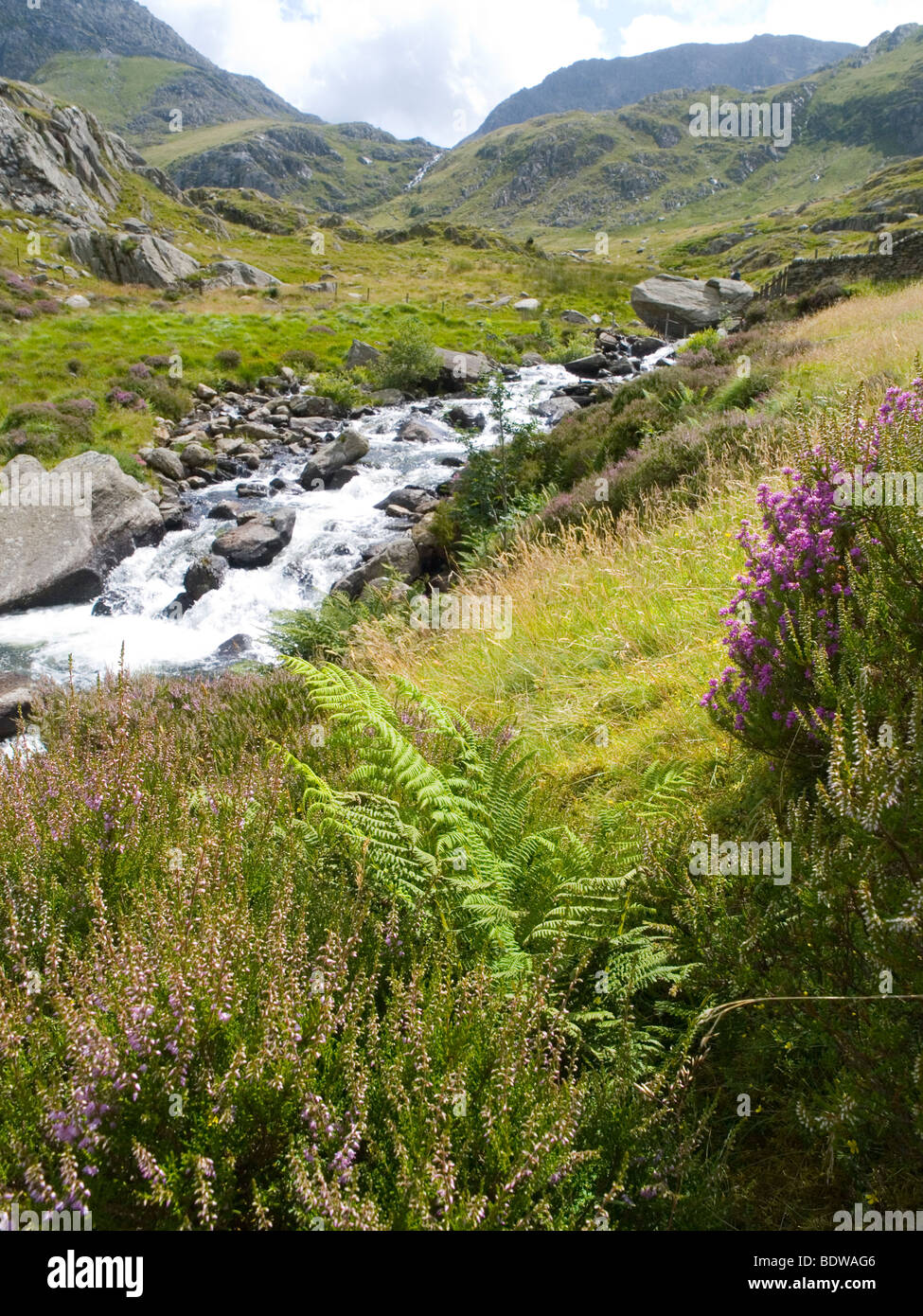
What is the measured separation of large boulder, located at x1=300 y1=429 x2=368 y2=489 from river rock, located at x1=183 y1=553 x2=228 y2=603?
4.88m

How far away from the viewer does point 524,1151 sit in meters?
1.64

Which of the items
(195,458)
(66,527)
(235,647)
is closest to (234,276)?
(195,458)

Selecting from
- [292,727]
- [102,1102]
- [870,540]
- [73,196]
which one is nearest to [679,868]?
[870,540]

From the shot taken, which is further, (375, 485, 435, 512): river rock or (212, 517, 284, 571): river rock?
(375, 485, 435, 512): river rock

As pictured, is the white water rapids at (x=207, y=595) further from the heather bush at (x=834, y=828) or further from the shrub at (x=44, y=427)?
the heather bush at (x=834, y=828)

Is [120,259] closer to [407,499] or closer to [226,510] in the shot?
[226,510]

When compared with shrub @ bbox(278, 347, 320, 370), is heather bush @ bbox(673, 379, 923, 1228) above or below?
below

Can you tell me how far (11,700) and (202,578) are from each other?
433 centimetres

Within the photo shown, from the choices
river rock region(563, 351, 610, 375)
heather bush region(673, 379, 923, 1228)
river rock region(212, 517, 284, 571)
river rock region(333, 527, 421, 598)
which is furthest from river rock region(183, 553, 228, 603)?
river rock region(563, 351, 610, 375)

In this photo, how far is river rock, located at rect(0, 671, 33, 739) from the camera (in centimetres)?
841

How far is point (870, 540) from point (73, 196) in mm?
62380

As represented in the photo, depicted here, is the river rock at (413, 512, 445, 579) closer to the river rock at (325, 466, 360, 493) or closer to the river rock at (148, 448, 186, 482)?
the river rock at (325, 466, 360, 493)

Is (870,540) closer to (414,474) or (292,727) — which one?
(292,727)

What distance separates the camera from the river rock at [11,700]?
331 inches
